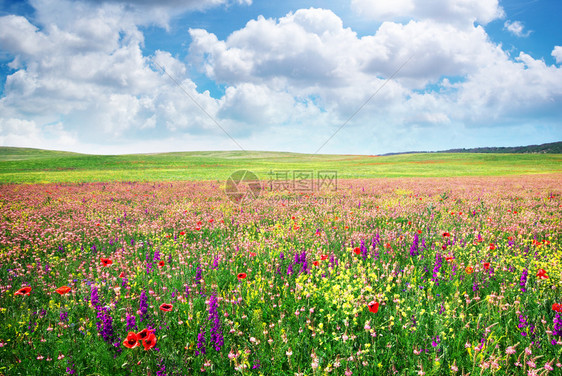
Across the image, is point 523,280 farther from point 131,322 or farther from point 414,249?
point 131,322

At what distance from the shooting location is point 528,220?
665 centimetres

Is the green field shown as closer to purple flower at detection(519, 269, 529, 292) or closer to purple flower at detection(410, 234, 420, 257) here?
purple flower at detection(410, 234, 420, 257)

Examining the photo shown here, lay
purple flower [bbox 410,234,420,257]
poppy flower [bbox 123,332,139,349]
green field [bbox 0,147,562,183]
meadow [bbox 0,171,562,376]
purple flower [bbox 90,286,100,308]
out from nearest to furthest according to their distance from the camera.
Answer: poppy flower [bbox 123,332,139,349] → meadow [bbox 0,171,562,376] → purple flower [bbox 90,286,100,308] → purple flower [bbox 410,234,420,257] → green field [bbox 0,147,562,183]

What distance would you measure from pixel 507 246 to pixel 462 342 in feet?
10.2

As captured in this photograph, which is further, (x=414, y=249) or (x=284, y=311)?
(x=414, y=249)

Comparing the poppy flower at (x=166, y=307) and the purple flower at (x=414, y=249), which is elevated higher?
the poppy flower at (x=166, y=307)

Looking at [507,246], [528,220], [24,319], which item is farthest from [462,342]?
[528,220]

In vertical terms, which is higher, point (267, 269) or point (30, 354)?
point (267, 269)

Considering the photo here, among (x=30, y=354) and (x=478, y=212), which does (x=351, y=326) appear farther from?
(x=478, y=212)
